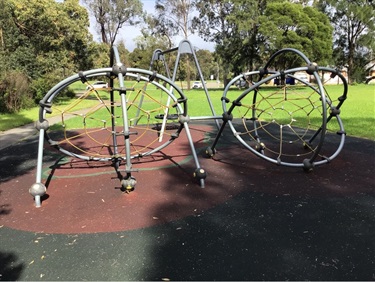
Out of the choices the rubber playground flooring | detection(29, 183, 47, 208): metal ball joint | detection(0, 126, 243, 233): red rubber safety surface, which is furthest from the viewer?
detection(29, 183, 47, 208): metal ball joint

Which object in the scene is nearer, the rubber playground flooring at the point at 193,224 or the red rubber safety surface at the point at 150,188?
the rubber playground flooring at the point at 193,224

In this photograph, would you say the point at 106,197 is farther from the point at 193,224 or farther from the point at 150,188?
the point at 193,224

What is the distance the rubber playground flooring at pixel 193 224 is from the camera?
2.25 meters

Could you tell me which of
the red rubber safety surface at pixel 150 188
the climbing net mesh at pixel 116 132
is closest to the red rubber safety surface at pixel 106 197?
the red rubber safety surface at pixel 150 188

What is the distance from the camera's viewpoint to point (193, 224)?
2922mm

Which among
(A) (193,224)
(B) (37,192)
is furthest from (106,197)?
(A) (193,224)

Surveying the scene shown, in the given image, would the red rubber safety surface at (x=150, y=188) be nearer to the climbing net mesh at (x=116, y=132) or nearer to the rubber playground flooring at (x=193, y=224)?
the rubber playground flooring at (x=193, y=224)

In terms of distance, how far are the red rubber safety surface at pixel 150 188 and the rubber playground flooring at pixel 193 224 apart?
0.04ft

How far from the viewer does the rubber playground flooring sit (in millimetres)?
2254

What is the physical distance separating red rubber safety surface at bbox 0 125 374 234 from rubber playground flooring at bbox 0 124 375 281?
13 millimetres

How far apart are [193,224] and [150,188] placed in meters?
1.11

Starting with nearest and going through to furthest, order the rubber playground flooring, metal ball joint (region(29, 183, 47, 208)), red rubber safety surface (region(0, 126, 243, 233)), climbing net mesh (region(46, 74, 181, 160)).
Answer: the rubber playground flooring, red rubber safety surface (region(0, 126, 243, 233)), metal ball joint (region(29, 183, 47, 208)), climbing net mesh (region(46, 74, 181, 160))

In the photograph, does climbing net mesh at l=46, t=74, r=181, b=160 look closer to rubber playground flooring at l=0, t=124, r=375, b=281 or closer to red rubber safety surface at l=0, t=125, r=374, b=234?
red rubber safety surface at l=0, t=125, r=374, b=234

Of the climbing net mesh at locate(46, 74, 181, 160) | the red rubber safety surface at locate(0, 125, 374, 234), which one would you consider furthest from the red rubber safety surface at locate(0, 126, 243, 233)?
the climbing net mesh at locate(46, 74, 181, 160)
